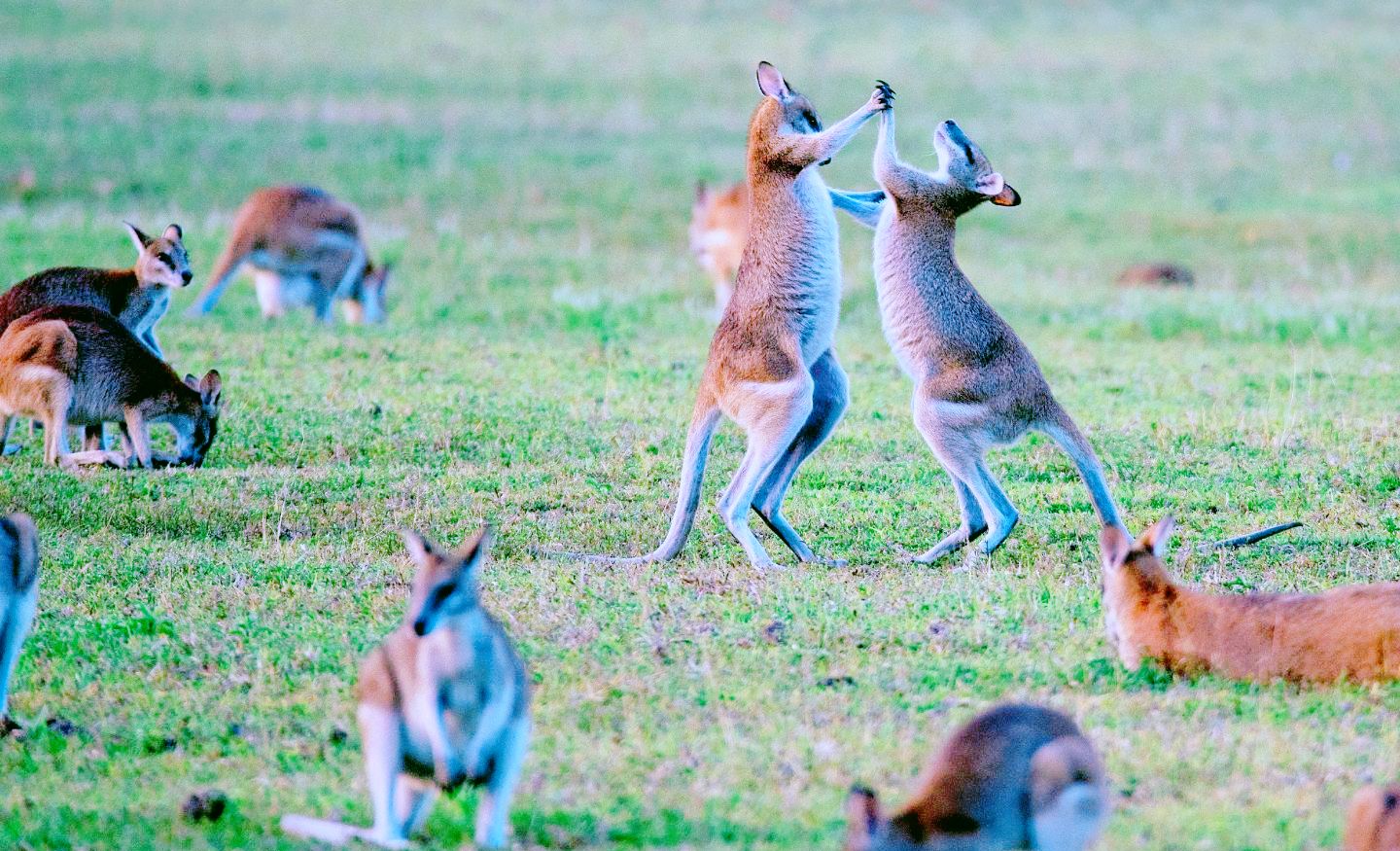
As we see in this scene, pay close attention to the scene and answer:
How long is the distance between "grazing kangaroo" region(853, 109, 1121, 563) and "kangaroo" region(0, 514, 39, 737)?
3493 millimetres

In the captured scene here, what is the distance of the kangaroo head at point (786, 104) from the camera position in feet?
26.6

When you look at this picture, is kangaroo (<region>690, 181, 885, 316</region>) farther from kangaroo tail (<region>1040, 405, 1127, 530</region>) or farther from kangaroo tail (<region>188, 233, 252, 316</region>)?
kangaroo tail (<region>1040, 405, 1127, 530</region>)

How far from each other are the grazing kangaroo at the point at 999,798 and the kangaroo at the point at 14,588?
2723 mm

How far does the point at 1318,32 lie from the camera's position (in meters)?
37.9

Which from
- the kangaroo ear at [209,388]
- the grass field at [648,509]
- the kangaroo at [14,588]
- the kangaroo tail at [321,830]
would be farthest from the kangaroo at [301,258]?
the kangaroo tail at [321,830]

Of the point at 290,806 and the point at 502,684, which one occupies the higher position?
the point at 502,684

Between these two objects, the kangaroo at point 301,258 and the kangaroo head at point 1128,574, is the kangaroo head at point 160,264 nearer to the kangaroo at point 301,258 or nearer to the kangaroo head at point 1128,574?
the kangaroo at point 301,258

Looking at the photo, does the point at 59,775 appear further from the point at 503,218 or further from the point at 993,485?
the point at 503,218

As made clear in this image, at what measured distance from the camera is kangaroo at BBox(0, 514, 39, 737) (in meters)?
5.32

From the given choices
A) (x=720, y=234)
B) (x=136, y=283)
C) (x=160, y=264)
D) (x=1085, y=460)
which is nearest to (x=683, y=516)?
(x=1085, y=460)

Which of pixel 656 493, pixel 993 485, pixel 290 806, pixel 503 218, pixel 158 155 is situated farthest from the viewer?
pixel 158 155

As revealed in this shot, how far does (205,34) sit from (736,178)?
1721 cm

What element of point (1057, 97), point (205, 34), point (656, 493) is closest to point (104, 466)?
point (656, 493)

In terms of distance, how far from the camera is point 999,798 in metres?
4.06
